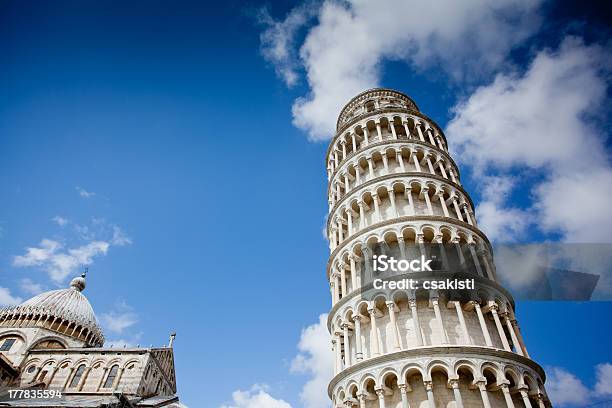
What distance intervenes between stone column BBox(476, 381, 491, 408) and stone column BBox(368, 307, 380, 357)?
13.6 feet

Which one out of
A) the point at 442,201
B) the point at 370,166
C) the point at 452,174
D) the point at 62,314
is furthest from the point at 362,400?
the point at 62,314

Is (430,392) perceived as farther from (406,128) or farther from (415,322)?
(406,128)

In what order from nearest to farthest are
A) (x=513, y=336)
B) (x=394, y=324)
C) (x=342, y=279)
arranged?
(x=394, y=324), (x=513, y=336), (x=342, y=279)

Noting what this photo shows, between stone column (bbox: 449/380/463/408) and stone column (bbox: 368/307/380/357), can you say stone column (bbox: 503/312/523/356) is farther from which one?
stone column (bbox: 368/307/380/357)

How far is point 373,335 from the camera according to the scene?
1794cm

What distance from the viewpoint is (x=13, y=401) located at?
31203mm

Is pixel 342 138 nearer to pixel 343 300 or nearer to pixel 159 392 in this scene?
pixel 343 300

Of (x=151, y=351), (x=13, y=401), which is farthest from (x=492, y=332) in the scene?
(x=13, y=401)

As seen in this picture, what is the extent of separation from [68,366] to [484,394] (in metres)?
38.1

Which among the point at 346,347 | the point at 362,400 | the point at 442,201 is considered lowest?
the point at 362,400

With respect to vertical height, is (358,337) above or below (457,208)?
below

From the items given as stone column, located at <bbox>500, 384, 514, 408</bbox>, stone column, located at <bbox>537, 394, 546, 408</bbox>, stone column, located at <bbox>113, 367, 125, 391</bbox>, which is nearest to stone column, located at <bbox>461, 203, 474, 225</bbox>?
stone column, located at <bbox>537, 394, 546, 408</bbox>

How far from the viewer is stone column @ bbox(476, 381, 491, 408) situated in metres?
14.6

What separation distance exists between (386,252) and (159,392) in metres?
30.5
